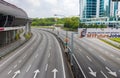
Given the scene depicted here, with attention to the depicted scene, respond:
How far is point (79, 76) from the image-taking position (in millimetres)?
42250

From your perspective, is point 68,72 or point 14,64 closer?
point 68,72

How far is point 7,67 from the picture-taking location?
53.3 meters

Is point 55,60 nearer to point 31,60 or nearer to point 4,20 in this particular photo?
point 31,60

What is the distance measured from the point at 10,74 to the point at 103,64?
2142 centimetres

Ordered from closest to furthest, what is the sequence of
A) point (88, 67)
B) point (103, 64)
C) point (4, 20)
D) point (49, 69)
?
point (49, 69) < point (88, 67) < point (103, 64) < point (4, 20)

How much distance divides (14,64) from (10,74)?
34.1ft

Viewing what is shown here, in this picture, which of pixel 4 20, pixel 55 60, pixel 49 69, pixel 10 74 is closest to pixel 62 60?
pixel 55 60

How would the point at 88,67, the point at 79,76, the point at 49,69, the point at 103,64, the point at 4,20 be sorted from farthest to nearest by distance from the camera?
1. the point at 4,20
2. the point at 103,64
3. the point at 88,67
4. the point at 49,69
5. the point at 79,76

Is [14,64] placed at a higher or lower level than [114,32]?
lower

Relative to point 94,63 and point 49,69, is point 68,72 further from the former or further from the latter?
point 94,63

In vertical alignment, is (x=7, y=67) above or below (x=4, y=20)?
below

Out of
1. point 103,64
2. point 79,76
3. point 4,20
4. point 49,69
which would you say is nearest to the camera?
point 79,76

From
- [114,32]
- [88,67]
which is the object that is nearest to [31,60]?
[88,67]

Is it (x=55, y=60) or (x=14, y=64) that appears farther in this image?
(x=55, y=60)
